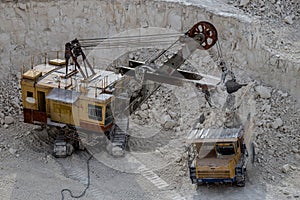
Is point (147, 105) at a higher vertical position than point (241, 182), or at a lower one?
higher

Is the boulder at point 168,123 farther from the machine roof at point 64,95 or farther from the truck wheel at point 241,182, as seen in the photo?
the truck wheel at point 241,182

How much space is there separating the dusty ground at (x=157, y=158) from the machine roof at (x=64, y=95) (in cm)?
193

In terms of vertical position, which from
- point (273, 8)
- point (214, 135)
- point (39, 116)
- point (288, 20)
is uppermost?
point (273, 8)

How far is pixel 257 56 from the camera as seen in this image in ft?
76.5

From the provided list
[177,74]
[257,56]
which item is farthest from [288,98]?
[177,74]

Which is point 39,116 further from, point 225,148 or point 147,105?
point 225,148

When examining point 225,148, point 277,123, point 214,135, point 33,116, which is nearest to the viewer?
point 225,148

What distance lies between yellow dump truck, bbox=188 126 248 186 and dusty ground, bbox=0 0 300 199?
57cm

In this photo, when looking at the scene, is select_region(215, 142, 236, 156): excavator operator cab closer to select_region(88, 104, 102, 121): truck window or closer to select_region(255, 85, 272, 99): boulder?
select_region(255, 85, 272, 99): boulder

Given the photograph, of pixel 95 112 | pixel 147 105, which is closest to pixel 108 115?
pixel 95 112

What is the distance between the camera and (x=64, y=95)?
21406 millimetres

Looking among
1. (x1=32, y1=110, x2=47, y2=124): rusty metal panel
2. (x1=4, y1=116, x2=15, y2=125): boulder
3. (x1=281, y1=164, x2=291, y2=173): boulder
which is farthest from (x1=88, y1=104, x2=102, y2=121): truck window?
(x1=281, y1=164, x2=291, y2=173): boulder

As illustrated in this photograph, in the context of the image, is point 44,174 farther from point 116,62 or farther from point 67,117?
point 116,62

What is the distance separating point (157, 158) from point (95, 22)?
24.4 ft
